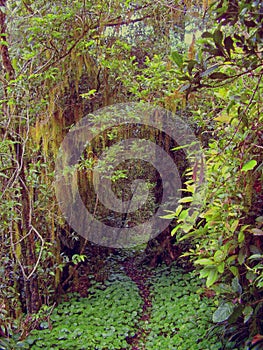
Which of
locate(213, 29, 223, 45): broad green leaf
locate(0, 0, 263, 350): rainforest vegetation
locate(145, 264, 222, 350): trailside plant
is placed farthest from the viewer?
locate(145, 264, 222, 350): trailside plant

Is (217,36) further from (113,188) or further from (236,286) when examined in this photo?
(113,188)

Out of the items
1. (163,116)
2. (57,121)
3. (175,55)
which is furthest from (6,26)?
(175,55)

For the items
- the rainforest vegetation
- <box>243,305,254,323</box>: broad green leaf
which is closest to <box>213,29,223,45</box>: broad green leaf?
the rainforest vegetation

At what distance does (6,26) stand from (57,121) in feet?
2.66

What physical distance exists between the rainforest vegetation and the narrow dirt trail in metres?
0.02

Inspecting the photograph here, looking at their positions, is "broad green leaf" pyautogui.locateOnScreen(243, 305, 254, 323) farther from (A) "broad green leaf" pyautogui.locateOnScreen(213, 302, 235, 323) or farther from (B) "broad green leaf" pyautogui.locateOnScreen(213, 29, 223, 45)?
(B) "broad green leaf" pyautogui.locateOnScreen(213, 29, 223, 45)

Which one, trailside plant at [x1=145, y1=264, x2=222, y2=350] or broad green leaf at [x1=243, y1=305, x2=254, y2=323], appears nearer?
broad green leaf at [x1=243, y1=305, x2=254, y2=323]

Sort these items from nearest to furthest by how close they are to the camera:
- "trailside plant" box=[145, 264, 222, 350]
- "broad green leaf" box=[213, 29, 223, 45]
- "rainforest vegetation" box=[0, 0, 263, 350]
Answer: "broad green leaf" box=[213, 29, 223, 45] → "rainforest vegetation" box=[0, 0, 263, 350] → "trailside plant" box=[145, 264, 222, 350]

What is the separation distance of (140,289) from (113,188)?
41.4 inches

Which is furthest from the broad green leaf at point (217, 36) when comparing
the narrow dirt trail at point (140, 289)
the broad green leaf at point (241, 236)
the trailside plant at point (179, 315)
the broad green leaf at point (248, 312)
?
the narrow dirt trail at point (140, 289)

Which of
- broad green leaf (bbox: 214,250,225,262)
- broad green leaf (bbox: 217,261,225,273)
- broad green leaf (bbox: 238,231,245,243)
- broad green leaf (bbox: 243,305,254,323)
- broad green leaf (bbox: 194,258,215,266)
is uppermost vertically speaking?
broad green leaf (bbox: 238,231,245,243)

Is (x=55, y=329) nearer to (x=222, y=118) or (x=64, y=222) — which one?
(x=64, y=222)

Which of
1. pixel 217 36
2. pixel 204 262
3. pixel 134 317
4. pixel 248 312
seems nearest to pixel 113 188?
pixel 134 317

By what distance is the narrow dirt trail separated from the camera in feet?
8.59
